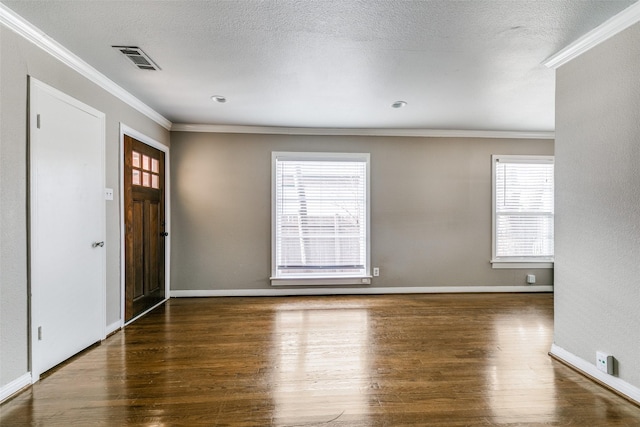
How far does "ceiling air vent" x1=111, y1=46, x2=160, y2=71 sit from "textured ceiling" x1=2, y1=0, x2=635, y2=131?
2.4 inches

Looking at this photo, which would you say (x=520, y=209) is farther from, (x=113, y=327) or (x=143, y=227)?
(x=113, y=327)

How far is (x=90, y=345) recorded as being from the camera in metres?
2.73

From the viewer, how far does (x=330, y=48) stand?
226 cm

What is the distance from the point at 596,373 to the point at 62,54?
4628mm

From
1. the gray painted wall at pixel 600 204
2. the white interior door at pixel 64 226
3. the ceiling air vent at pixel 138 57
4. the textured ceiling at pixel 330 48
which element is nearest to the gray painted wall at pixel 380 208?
the textured ceiling at pixel 330 48

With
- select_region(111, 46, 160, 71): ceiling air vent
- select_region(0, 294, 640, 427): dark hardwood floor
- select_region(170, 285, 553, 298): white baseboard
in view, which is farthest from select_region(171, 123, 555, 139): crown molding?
select_region(0, 294, 640, 427): dark hardwood floor

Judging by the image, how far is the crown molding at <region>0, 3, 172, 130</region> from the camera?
1.92 meters

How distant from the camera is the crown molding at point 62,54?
6.29ft

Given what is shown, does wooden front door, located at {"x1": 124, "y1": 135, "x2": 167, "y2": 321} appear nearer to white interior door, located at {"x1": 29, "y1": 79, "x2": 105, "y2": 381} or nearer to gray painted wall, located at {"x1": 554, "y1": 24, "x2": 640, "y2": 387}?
white interior door, located at {"x1": 29, "y1": 79, "x2": 105, "y2": 381}

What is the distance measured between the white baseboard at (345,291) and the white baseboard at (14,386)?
2.26 m

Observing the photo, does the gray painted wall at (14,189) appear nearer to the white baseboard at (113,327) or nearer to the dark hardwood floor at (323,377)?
the dark hardwood floor at (323,377)

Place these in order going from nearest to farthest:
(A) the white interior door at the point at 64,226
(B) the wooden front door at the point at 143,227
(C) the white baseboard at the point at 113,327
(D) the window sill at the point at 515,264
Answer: (A) the white interior door at the point at 64,226 < (C) the white baseboard at the point at 113,327 < (B) the wooden front door at the point at 143,227 < (D) the window sill at the point at 515,264

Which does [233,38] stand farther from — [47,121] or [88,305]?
[88,305]

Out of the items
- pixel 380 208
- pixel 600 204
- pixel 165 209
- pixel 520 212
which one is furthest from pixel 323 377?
pixel 520 212
